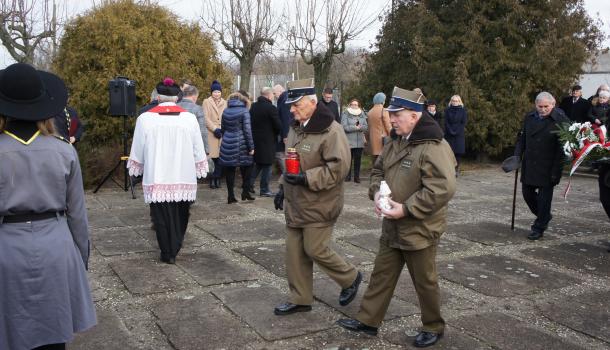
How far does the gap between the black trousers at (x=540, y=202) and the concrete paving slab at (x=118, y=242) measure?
4620 millimetres

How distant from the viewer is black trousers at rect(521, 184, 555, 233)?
745cm

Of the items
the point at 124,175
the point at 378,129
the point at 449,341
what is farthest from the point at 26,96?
the point at 378,129

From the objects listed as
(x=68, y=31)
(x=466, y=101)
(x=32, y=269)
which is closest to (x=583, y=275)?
(x=32, y=269)

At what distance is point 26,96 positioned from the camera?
299 cm

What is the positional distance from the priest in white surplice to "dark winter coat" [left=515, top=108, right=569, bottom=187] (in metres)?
4.05

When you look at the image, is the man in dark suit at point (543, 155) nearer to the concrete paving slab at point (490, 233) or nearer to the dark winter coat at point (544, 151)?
the dark winter coat at point (544, 151)

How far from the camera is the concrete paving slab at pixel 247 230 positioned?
7.47 m

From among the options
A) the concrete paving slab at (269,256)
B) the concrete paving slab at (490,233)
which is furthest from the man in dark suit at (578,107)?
the concrete paving slab at (269,256)

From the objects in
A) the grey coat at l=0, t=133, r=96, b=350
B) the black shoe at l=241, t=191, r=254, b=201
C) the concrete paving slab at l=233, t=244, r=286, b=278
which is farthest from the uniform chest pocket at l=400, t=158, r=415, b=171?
the black shoe at l=241, t=191, r=254, b=201

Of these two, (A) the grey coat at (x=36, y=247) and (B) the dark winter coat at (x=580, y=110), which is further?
(B) the dark winter coat at (x=580, y=110)

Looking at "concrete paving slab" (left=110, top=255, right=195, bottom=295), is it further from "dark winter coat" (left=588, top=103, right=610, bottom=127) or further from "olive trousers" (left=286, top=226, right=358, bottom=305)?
"dark winter coat" (left=588, top=103, right=610, bottom=127)

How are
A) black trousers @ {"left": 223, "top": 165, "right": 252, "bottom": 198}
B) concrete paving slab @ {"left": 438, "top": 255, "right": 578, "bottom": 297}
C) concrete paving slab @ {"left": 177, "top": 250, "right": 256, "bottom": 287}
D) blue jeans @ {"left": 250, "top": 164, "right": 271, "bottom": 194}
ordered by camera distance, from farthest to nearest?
blue jeans @ {"left": 250, "top": 164, "right": 271, "bottom": 194}, black trousers @ {"left": 223, "top": 165, "right": 252, "bottom": 198}, concrete paving slab @ {"left": 177, "top": 250, "right": 256, "bottom": 287}, concrete paving slab @ {"left": 438, "top": 255, "right": 578, "bottom": 297}

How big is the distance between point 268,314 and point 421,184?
1.66 m

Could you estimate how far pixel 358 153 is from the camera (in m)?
12.2
